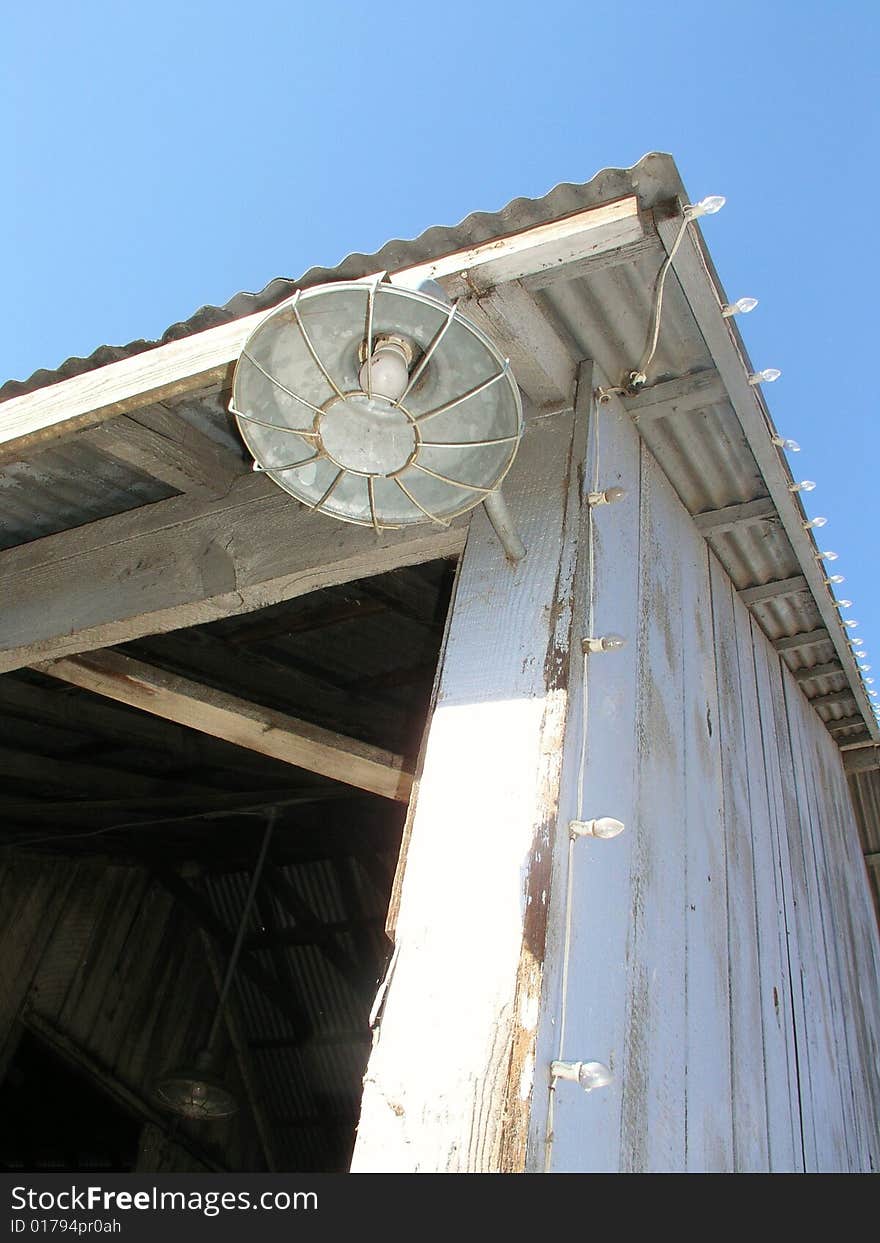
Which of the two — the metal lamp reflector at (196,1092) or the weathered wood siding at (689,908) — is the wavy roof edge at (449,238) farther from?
the metal lamp reflector at (196,1092)

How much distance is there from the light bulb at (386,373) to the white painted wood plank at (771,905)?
2328 millimetres

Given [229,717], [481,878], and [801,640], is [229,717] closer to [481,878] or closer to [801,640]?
[481,878]

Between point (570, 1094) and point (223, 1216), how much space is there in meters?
0.67

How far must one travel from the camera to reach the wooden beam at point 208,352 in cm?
236

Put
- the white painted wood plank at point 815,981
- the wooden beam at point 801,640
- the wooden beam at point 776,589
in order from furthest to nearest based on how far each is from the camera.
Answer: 1. the wooden beam at point 801,640
2. the wooden beam at point 776,589
3. the white painted wood plank at point 815,981

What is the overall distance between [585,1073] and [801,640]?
3.32 meters

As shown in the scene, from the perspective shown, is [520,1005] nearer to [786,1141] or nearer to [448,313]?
[448,313]

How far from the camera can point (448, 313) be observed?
1904mm

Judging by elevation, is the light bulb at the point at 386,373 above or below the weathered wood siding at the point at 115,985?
below

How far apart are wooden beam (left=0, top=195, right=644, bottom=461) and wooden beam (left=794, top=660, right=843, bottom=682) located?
313 centimetres

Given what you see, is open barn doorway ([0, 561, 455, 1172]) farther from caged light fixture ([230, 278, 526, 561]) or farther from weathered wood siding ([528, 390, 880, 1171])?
caged light fixture ([230, 278, 526, 561])

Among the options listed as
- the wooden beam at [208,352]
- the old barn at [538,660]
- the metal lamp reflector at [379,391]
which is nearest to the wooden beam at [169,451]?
the old barn at [538,660]

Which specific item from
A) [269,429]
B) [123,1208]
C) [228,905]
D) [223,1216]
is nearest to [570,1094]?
[223,1216]

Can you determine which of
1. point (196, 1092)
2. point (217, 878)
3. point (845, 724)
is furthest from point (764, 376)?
point (217, 878)
